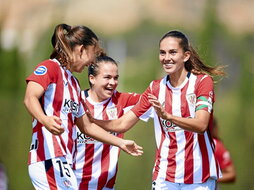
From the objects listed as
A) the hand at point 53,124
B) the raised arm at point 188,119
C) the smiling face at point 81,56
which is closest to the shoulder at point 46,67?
the smiling face at point 81,56

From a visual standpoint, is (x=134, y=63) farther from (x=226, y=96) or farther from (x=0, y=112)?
(x=0, y=112)

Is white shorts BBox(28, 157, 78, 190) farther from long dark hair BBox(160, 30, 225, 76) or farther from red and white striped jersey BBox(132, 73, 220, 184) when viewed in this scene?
long dark hair BBox(160, 30, 225, 76)

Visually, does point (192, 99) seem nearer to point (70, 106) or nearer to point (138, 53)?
point (70, 106)

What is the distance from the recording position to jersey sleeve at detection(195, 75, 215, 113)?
4.55 meters

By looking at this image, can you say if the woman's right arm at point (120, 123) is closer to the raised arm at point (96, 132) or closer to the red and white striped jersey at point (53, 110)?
the raised arm at point (96, 132)

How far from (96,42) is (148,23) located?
18.6ft

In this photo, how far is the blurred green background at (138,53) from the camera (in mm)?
9500

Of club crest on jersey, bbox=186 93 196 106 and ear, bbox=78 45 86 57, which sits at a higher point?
ear, bbox=78 45 86 57

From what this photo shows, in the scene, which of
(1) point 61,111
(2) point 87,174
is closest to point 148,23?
(2) point 87,174

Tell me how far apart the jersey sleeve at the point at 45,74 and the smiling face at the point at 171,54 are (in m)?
0.82

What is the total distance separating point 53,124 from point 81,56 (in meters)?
0.78

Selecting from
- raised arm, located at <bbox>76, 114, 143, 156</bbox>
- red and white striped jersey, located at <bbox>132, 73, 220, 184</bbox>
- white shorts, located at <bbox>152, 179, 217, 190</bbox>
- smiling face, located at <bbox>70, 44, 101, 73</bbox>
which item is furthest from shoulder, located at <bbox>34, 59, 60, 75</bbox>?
white shorts, located at <bbox>152, 179, 217, 190</bbox>

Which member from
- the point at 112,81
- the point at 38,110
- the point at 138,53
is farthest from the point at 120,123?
the point at 138,53

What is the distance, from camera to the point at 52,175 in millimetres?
4137
